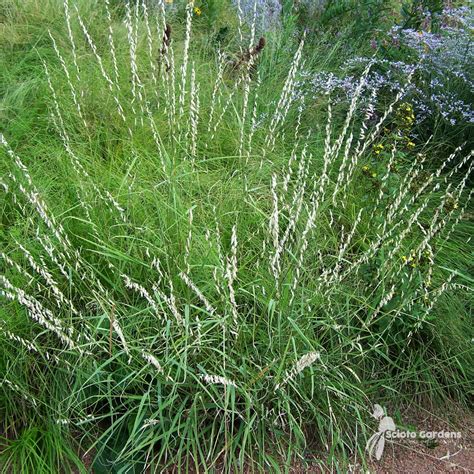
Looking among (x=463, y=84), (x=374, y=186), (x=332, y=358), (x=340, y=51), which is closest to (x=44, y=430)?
(x=332, y=358)

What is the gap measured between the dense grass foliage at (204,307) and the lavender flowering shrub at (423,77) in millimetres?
705

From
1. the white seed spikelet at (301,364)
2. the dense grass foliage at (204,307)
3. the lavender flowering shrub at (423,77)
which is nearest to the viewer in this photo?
the white seed spikelet at (301,364)

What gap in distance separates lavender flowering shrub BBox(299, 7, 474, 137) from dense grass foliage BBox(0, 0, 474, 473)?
0.71 meters

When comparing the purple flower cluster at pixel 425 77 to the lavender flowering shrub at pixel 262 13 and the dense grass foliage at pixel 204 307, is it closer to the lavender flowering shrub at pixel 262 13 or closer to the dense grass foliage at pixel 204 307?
the dense grass foliage at pixel 204 307

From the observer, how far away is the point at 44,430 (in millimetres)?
2023

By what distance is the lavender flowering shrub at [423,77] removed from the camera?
11.6ft

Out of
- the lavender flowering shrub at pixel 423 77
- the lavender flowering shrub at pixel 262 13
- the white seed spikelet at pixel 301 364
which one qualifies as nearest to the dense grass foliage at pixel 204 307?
the white seed spikelet at pixel 301 364

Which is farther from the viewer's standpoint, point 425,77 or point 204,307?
point 425,77

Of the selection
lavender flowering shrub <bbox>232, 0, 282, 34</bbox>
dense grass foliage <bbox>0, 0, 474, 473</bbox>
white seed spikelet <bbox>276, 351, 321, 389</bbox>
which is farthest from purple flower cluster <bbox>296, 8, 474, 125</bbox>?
white seed spikelet <bbox>276, 351, 321, 389</bbox>

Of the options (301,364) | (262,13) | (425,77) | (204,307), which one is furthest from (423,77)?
(301,364)

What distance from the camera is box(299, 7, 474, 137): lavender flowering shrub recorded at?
3.53 metres

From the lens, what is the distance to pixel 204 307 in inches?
84.0

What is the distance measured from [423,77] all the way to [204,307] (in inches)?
98.6

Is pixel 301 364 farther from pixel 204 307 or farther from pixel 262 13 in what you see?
pixel 262 13
